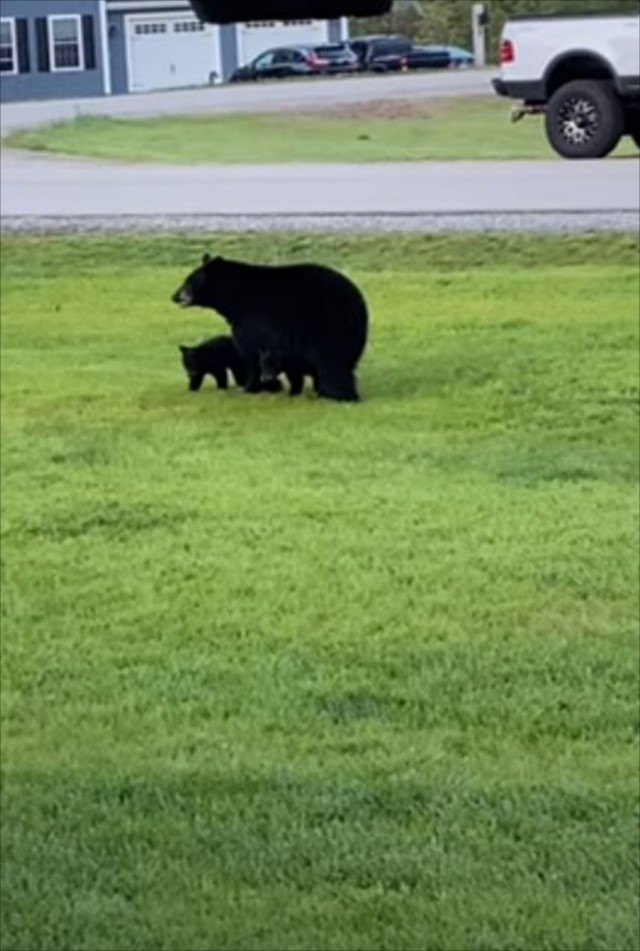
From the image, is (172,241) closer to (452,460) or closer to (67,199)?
(67,199)

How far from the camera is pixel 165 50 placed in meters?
5.60

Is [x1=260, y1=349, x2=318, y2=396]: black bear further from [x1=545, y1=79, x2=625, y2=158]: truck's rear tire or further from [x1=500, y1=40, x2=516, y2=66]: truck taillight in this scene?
[x1=500, y1=40, x2=516, y2=66]: truck taillight

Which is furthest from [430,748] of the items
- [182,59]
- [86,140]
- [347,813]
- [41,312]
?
[86,140]

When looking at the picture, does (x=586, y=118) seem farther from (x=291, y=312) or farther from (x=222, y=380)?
(x=222, y=380)

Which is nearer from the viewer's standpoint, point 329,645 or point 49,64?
point 49,64

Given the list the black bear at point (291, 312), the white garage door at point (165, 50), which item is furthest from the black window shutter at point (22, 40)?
the black bear at point (291, 312)

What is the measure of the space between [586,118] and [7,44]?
175 cm

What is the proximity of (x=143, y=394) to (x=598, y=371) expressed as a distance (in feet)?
6.79

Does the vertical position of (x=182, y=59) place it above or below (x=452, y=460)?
above

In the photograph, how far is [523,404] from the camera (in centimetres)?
1102

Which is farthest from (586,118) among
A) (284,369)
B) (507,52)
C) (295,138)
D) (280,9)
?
(295,138)

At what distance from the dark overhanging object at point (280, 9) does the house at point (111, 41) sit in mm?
24

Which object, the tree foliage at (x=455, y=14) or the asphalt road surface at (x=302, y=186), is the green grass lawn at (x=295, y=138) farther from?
the tree foliage at (x=455, y=14)

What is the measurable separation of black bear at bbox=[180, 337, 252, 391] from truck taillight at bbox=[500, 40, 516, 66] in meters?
6.72
